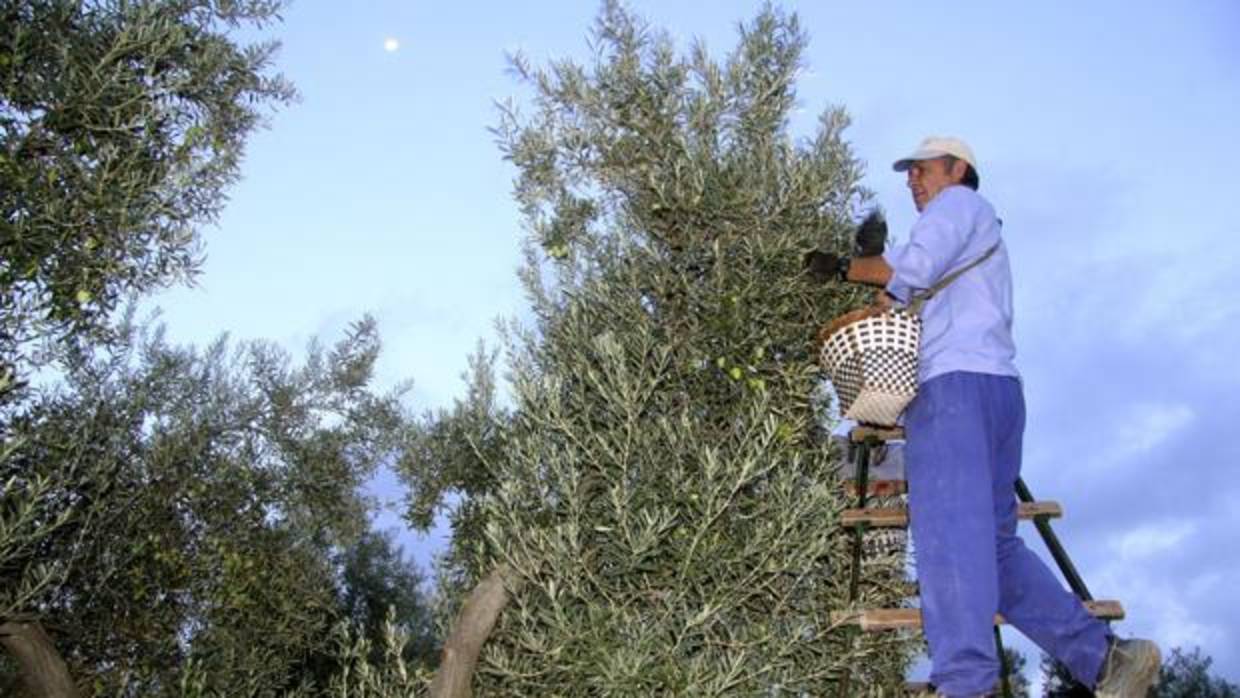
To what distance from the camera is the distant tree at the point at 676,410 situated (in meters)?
6.59

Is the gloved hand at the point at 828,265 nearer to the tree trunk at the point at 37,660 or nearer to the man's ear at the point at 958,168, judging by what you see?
the man's ear at the point at 958,168

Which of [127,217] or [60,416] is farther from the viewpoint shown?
[60,416]

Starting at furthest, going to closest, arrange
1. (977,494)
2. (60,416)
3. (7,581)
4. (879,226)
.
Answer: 1. (60,416)
2. (7,581)
3. (879,226)
4. (977,494)

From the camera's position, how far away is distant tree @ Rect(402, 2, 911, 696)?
6.59 meters

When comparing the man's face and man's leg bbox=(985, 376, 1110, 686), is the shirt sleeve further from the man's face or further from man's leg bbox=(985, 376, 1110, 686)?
man's leg bbox=(985, 376, 1110, 686)

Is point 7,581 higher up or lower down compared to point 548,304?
lower down

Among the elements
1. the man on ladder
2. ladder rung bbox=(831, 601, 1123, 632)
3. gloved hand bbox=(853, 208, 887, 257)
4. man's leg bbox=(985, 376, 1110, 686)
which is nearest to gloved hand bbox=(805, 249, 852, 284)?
the man on ladder

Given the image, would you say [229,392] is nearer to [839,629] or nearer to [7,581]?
[7,581]

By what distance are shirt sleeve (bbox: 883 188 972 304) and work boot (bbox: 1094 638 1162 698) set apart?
2.03 metres

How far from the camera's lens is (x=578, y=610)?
6.88 m

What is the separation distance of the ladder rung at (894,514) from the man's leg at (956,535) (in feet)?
2.86

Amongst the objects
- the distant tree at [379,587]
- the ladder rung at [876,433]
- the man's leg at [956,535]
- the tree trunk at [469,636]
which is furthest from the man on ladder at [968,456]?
the distant tree at [379,587]

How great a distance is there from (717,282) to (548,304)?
5.38 ft

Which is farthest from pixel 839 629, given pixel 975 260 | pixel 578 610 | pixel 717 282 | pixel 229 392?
pixel 229 392
